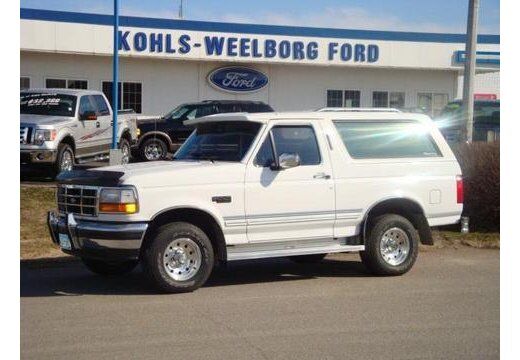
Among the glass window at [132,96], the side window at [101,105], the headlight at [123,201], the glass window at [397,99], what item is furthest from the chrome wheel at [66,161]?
the glass window at [397,99]

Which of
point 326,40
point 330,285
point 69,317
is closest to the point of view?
point 69,317

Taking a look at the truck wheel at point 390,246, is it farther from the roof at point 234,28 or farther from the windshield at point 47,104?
the roof at point 234,28

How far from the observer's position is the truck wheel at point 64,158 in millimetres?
16062

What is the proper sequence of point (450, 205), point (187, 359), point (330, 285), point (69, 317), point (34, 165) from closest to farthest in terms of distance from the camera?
point (187, 359), point (69, 317), point (330, 285), point (450, 205), point (34, 165)

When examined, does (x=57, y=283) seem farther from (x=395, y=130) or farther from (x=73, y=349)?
(x=395, y=130)

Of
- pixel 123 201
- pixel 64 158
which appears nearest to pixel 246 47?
pixel 64 158

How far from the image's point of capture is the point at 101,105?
18.6 meters

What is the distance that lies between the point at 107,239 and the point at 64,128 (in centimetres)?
863

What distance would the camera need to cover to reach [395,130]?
10.2m

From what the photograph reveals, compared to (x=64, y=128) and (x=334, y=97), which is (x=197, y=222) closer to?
(x=64, y=128)

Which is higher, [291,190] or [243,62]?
[243,62]

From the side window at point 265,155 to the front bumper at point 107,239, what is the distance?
1.58 meters

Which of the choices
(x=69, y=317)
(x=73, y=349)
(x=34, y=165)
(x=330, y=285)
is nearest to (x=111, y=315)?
(x=69, y=317)

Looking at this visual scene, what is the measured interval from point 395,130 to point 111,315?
4.53 meters
